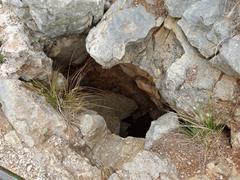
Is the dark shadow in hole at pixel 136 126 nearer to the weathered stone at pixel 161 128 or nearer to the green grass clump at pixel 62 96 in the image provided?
the green grass clump at pixel 62 96

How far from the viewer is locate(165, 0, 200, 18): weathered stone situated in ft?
14.6

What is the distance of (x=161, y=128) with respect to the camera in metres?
4.70

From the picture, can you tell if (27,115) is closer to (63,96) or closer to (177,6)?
(63,96)

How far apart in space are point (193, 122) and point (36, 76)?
1885mm

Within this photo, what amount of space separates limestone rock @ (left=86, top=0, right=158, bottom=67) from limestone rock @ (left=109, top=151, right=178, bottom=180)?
3.81 feet

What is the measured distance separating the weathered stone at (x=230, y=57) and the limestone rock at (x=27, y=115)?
72.3 inches

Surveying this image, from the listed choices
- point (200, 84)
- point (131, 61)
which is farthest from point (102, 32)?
point (200, 84)

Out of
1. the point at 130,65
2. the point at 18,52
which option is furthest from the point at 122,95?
the point at 18,52

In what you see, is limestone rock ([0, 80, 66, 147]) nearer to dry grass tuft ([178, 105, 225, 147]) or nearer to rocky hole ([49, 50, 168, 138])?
rocky hole ([49, 50, 168, 138])

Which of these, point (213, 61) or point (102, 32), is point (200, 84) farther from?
point (102, 32)

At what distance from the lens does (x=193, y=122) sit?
4.68 m

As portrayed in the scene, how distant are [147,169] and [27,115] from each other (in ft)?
4.53

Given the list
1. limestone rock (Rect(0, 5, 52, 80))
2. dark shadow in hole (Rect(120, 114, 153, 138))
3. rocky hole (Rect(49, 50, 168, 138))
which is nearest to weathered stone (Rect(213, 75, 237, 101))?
rocky hole (Rect(49, 50, 168, 138))

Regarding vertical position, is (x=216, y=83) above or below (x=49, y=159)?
above
